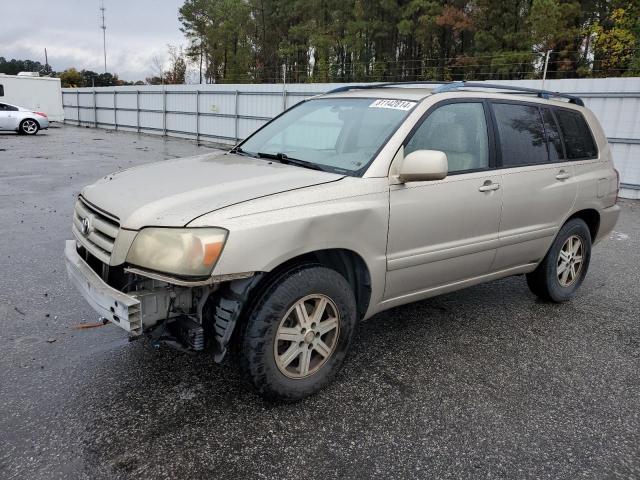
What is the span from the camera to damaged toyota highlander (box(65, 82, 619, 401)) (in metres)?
2.63

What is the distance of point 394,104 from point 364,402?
1930mm

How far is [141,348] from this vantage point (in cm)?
359

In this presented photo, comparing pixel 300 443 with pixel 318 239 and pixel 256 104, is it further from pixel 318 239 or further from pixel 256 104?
pixel 256 104

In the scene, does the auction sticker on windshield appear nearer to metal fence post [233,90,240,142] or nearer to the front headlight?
the front headlight

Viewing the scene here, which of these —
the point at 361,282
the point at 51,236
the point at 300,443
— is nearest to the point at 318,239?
the point at 361,282

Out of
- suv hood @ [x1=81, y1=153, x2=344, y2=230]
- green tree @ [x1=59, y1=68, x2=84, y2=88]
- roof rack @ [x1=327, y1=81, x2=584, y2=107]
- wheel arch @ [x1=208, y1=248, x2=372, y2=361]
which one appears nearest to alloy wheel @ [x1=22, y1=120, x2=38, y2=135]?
roof rack @ [x1=327, y1=81, x2=584, y2=107]

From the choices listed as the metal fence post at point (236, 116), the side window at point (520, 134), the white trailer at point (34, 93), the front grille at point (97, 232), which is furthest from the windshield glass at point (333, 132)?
the white trailer at point (34, 93)

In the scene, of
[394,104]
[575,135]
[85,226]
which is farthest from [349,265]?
[575,135]

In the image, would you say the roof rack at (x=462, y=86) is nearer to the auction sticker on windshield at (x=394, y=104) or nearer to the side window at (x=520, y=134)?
the side window at (x=520, y=134)

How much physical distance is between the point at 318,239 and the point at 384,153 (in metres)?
0.75

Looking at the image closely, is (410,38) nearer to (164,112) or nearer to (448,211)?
(164,112)

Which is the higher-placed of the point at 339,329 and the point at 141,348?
the point at 339,329

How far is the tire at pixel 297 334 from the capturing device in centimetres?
272

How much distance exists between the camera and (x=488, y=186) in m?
3.74
